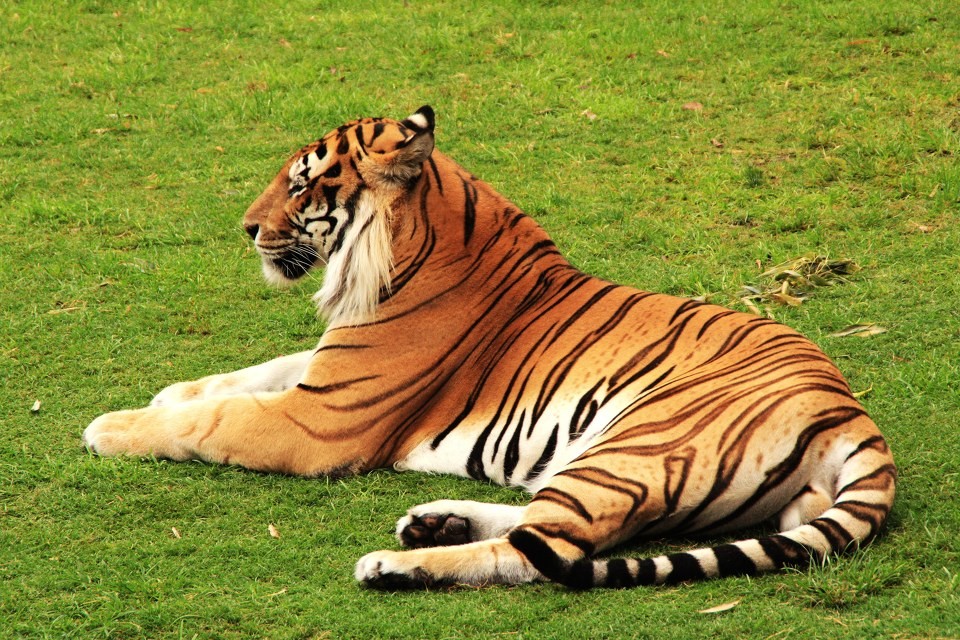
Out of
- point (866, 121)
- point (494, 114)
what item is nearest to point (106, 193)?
point (494, 114)

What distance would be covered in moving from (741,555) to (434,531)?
3.18 ft

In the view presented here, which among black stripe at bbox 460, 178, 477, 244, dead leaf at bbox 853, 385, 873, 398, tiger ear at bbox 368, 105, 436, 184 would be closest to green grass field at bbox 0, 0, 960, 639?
dead leaf at bbox 853, 385, 873, 398

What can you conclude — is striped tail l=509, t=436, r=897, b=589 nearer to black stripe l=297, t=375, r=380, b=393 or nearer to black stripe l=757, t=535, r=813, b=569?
black stripe l=757, t=535, r=813, b=569

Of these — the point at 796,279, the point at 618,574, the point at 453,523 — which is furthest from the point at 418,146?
the point at 796,279

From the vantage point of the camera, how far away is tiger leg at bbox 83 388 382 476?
13.6 ft

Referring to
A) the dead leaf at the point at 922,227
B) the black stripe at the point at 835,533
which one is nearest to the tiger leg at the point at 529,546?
the black stripe at the point at 835,533

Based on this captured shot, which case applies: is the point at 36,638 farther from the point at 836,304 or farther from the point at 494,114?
the point at 494,114

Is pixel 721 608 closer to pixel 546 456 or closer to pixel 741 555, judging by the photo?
pixel 741 555

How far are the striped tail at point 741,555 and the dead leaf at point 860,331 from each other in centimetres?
196

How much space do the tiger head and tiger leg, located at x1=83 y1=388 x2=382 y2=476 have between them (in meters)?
0.45

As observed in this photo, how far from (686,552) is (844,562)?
440mm

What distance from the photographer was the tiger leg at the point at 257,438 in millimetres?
4137

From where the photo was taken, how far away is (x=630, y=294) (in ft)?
14.0

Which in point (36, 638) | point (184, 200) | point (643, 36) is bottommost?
point (36, 638)
